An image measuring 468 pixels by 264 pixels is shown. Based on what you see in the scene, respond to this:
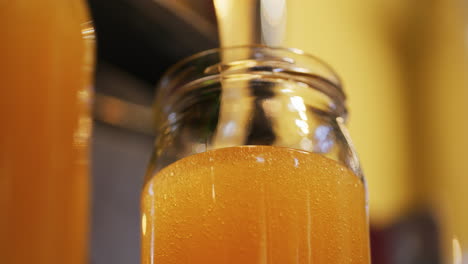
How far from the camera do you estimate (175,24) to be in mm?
803

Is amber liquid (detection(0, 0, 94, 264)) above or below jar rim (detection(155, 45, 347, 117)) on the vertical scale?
below

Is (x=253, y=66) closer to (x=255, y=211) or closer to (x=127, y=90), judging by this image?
(x=255, y=211)

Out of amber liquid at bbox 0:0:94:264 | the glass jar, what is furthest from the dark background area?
amber liquid at bbox 0:0:94:264

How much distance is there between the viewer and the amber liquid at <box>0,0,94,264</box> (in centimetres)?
33

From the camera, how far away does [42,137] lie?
345mm

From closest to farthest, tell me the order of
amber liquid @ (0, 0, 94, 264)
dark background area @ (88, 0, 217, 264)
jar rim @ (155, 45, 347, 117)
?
amber liquid @ (0, 0, 94, 264) < jar rim @ (155, 45, 347, 117) < dark background area @ (88, 0, 217, 264)

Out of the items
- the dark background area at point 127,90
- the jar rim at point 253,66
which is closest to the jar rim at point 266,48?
the jar rim at point 253,66

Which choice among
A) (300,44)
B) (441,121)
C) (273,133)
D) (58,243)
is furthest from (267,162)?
(441,121)

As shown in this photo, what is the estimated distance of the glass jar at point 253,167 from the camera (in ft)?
1.33

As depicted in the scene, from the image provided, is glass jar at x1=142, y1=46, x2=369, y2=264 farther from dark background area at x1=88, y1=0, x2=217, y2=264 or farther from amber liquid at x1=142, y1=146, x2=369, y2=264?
dark background area at x1=88, y1=0, x2=217, y2=264

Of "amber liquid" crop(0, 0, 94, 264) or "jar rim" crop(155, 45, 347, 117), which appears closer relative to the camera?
"amber liquid" crop(0, 0, 94, 264)

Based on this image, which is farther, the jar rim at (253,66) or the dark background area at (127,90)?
the dark background area at (127,90)

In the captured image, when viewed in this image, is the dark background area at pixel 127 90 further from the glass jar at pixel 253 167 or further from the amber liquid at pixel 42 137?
the amber liquid at pixel 42 137

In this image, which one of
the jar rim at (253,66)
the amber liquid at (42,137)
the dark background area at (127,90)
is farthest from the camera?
the dark background area at (127,90)
